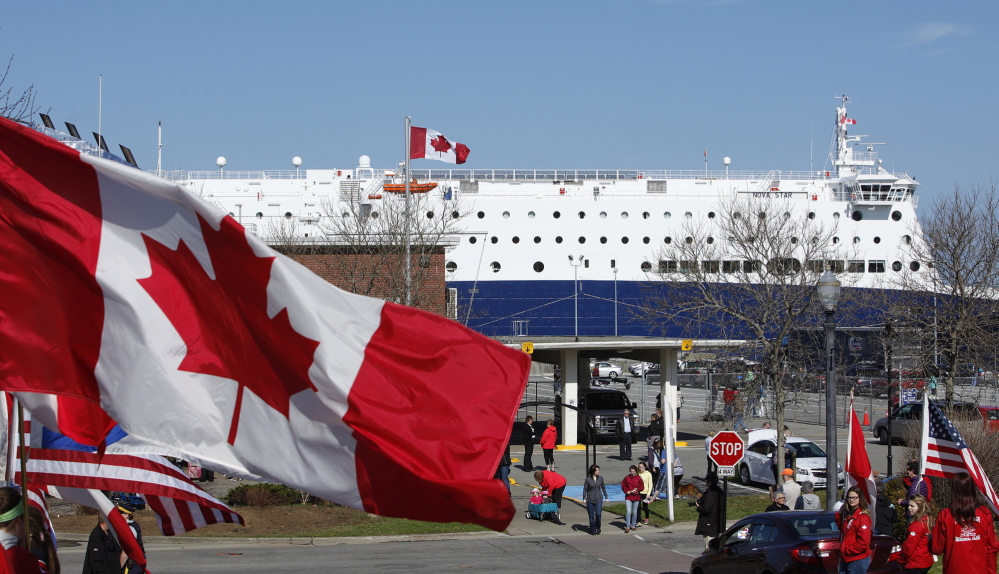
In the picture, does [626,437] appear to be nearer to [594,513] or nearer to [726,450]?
[594,513]

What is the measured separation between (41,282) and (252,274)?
3.20 feet

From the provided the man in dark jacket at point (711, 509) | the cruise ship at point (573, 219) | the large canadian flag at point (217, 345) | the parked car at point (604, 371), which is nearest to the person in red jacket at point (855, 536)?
the man in dark jacket at point (711, 509)

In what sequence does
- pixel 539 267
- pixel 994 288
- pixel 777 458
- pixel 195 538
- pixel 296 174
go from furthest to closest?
pixel 296 174
pixel 539 267
pixel 994 288
pixel 777 458
pixel 195 538

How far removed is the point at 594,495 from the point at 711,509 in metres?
3.06

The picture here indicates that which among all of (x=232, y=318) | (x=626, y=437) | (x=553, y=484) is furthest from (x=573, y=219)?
(x=232, y=318)

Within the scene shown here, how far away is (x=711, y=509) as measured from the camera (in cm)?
1518

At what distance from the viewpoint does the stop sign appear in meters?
16.4

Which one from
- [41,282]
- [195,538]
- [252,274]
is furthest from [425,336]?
[195,538]

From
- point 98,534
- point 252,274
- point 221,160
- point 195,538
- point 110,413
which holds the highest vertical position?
point 221,160

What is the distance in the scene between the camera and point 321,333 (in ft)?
14.3

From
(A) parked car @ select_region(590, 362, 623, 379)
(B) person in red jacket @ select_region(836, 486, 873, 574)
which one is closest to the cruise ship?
(A) parked car @ select_region(590, 362, 623, 379)

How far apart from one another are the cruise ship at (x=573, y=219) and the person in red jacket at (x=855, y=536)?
32206 mm

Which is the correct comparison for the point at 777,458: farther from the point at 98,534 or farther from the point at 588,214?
the point at 588,214

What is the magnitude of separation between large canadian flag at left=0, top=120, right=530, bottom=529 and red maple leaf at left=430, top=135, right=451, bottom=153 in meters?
18.8
